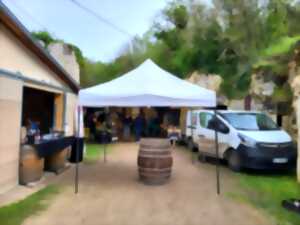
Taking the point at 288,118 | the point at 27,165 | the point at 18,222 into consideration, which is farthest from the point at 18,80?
the point at 288,118

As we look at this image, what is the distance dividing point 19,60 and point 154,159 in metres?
3.82

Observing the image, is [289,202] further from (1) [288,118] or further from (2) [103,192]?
(1) [288,118]

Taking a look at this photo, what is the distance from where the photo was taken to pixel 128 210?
6621mm

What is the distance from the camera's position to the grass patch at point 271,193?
253 inches

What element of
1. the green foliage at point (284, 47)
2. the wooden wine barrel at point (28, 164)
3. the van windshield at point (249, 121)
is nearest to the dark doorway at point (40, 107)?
the wooden wine barrel at point (28, 164)

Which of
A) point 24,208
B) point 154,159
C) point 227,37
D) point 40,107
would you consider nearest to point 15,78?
point 24,208

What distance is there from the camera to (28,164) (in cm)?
855

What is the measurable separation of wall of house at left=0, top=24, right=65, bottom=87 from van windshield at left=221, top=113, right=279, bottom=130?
5.58m

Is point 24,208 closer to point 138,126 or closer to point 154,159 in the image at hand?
point 154,159

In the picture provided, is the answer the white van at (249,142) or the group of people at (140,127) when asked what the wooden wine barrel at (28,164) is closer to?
the white van at (249,142)

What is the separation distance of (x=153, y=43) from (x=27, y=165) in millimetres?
20777

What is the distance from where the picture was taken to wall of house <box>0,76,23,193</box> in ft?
24.7

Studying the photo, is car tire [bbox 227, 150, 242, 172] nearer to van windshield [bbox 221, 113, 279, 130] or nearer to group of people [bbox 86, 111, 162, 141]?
van windshield [bbox 221, 113, 279, 130]

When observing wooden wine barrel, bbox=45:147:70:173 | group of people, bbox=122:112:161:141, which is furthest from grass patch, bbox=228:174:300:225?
group of people, bbox=122:112:161:141
